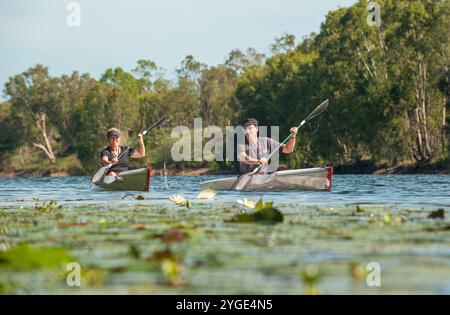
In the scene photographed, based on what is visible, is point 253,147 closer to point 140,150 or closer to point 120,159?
point 140,150

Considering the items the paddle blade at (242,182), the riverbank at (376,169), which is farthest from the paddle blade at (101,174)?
the riverbank at (376,169)

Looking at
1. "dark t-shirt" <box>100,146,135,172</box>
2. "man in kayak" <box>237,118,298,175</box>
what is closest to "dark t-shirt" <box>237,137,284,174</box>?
"man in kayak" <box>237,118,298,175</box>

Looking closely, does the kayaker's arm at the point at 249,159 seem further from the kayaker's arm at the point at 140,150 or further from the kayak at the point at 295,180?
the kayaker's arm at the point at 140,150

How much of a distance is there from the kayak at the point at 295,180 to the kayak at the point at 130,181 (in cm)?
250

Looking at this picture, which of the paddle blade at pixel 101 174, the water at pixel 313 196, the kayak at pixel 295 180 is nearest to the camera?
the water at pixel 313 196

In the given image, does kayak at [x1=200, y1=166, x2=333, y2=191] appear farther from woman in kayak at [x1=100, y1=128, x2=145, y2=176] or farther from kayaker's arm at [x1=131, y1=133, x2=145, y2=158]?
woman in kayak at [x1=100, y1=128, x2=145, y2=176]

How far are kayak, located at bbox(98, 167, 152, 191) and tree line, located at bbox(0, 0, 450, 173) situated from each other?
3605 centimetres

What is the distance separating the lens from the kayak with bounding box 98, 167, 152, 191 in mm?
21312

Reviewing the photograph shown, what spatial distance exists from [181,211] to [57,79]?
97741 mm

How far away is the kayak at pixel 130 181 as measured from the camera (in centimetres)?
2131

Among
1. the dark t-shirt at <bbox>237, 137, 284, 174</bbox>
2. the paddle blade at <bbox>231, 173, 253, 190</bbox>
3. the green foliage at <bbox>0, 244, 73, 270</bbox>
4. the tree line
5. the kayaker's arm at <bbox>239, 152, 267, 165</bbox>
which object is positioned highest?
the tree line

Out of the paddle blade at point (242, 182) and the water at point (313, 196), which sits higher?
the paddle blade at point (242, 182)

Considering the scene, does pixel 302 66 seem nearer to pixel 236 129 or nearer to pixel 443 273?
pixel 236 129
